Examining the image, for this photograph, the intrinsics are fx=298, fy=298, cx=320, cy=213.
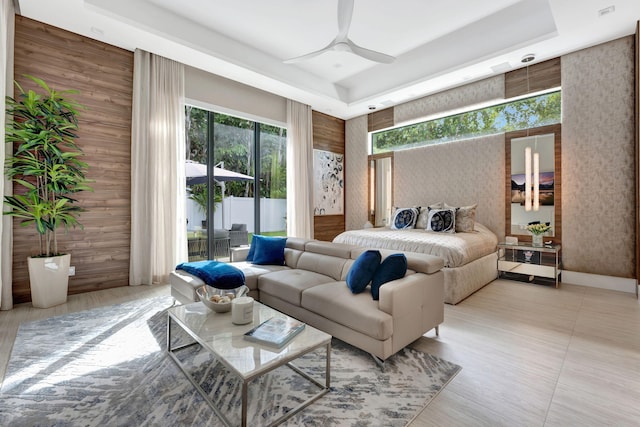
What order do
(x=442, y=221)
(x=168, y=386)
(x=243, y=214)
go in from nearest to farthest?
(x=168, y=386), (x=442, y=221), (x=243, y=214)

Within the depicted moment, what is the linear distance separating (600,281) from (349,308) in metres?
4.07

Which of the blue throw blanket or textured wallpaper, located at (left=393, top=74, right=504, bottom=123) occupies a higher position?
textured wallpaper, located at (left=393, top=74, right=504, bottom=123)

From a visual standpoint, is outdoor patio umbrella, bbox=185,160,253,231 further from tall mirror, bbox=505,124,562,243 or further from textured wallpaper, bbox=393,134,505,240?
tall mirror, bbox=505,124,562,243

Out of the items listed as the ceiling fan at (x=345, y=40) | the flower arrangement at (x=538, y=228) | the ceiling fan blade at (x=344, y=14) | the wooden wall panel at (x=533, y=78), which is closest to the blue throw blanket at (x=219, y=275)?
the ceiling fan at (x=345, y=40)

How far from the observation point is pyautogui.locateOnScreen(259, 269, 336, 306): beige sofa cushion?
2764 millimetres

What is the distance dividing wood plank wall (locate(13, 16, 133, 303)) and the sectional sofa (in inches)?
60.7

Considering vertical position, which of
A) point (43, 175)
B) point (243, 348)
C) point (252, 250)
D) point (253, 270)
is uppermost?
point (43, 175)

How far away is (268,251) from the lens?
3787 mm

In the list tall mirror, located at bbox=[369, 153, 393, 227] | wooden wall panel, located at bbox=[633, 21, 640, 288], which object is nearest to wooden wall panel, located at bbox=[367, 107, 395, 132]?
tall mirror, located at bbox=[369, 153, 393, 227]

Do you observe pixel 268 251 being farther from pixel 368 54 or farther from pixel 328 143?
pixel 328 143

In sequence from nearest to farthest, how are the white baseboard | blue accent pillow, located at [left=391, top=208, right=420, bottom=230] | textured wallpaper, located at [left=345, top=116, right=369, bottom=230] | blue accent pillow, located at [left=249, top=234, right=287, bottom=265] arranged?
1. blue accent pillow, located at [left=249, top=234, right=287, bottom=265]
2. the white baseboard
3. blue accent pillow, located at [left=391, top=208, right=420, bottom=230]
4. textured wallpaper, located at [left=345, top=116, right=369, bottom=230]

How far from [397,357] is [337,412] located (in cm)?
78

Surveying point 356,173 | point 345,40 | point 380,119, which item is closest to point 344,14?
point 345,40

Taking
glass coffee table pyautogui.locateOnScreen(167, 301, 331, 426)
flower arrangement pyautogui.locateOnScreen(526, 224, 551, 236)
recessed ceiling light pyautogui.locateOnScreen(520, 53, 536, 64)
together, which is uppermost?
recessed ceiling light pyautogui.locateOnScreen(520, 53, 536, 64)
